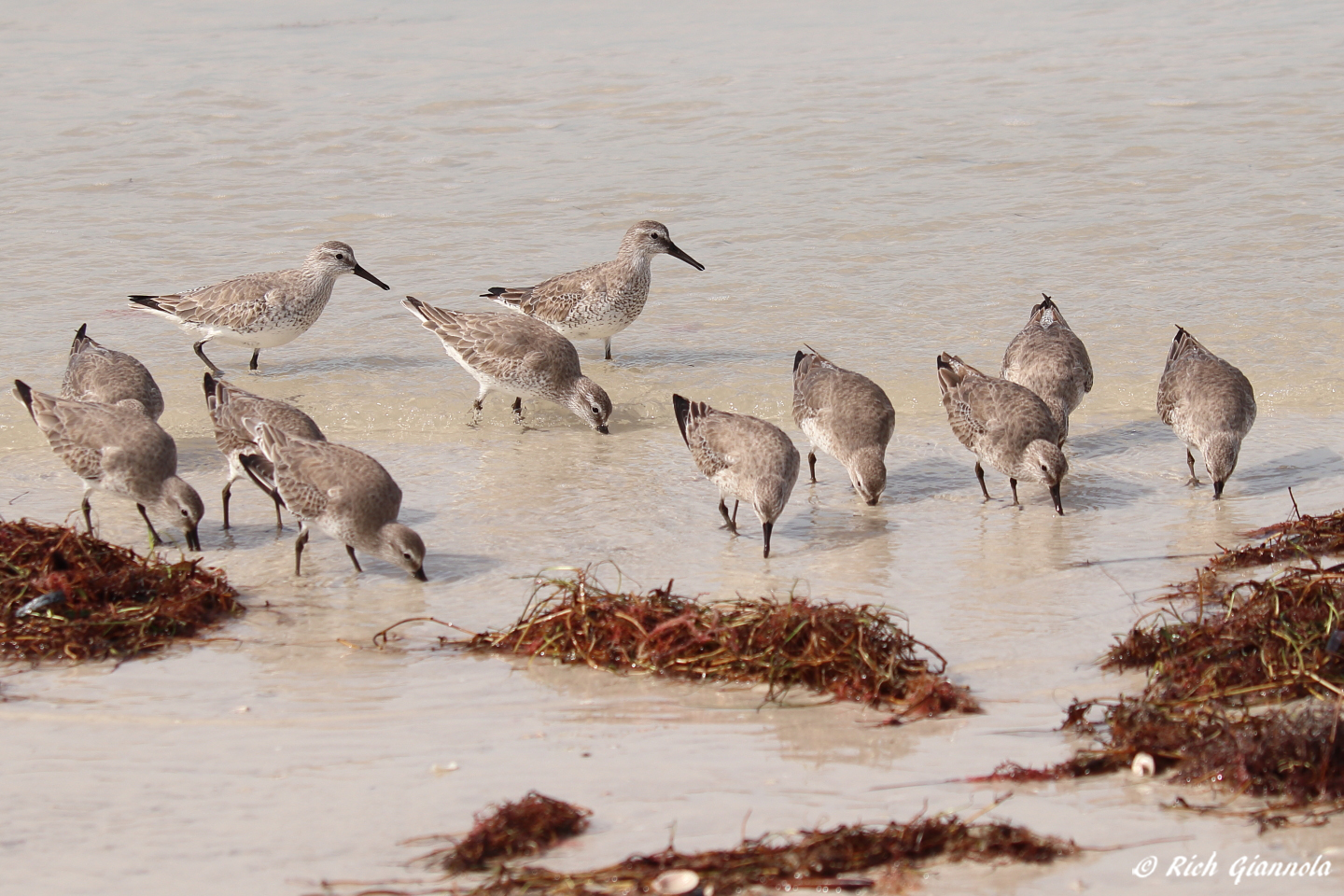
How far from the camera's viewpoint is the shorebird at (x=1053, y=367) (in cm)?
927

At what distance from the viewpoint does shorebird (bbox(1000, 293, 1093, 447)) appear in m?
9.27

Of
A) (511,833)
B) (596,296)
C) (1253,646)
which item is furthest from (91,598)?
(596,296)

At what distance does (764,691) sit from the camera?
559 cm

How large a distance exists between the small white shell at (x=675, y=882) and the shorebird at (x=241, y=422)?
467 centimetres

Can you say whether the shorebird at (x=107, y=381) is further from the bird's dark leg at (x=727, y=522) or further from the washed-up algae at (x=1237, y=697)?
the washed-up algae at (x=1237, y=697)

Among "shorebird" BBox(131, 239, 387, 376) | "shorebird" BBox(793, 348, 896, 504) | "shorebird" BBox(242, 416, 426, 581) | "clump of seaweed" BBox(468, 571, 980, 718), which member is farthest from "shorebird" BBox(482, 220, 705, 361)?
"clump of seaweed" BBox(468, 571, 980, 718)

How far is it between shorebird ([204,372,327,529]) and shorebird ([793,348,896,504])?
293 centimetres

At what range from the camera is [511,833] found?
13.8ft

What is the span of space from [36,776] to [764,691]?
2.57 m

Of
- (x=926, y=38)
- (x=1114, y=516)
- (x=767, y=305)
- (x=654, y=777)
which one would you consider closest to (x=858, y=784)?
(x=654, y=777)

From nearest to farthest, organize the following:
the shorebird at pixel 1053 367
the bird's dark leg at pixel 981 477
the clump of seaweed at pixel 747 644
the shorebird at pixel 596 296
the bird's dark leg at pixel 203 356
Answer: the clump of seaweed at pixel 747 644
the bird's dark leg at pixel 981 477
the shorebird at pixel 1053 367
the bird's dark leg at pixel 203 356
the shorebird at pixel 596 296

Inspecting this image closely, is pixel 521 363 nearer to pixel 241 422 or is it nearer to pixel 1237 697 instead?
pixel 241 422

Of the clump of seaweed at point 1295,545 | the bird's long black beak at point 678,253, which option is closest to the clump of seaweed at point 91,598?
the clump of seaweed at point 1295,545

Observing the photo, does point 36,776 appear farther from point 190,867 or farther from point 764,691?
point 764,691
